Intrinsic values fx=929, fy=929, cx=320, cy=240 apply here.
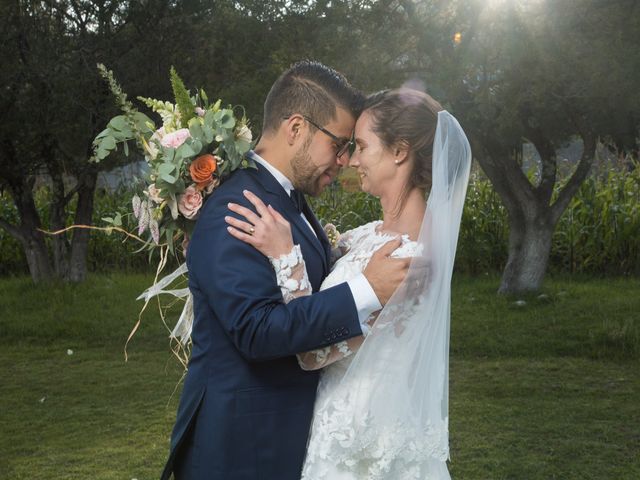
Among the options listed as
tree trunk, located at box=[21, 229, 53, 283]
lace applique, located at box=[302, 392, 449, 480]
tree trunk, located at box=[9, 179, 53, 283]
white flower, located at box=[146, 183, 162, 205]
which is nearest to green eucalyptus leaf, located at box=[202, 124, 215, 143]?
white flower, located at box=[146, 183, 162, 205]

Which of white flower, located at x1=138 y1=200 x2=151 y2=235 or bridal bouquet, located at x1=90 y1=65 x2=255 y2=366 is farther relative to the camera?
white flower, located at x1=138 y1=200 x2=151 y2=235

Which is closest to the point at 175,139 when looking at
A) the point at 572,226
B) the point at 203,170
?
the point at 203,170

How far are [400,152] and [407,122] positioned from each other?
100 millimetres

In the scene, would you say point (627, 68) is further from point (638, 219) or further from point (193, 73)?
point (193, 73)

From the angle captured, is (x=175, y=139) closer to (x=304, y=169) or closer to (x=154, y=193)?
(x=154, y=193)

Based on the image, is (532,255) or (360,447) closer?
(360,447)

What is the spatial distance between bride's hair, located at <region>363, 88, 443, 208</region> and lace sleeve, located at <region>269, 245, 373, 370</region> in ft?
1.74

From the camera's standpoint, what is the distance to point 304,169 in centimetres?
288

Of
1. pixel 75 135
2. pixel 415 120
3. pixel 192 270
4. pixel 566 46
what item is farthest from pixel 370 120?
pixel 75 135

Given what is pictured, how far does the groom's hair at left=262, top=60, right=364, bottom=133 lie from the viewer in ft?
9.35

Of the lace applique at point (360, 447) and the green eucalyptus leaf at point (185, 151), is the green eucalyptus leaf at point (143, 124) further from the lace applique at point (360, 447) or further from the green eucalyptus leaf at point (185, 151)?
the lace applique at point (360, 447)

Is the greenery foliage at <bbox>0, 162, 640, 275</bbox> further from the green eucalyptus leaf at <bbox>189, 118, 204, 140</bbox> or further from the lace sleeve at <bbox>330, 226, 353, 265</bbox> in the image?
the green eucalyptus leaf at <bbox>189, 118, 204, 140</bbox>

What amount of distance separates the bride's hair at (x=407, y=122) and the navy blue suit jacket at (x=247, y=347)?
381 millimetres

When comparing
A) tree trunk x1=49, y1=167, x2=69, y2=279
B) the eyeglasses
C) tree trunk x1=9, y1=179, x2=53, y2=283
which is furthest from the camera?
tree trunk x1=49, y1=167, x2=69, y2=279
